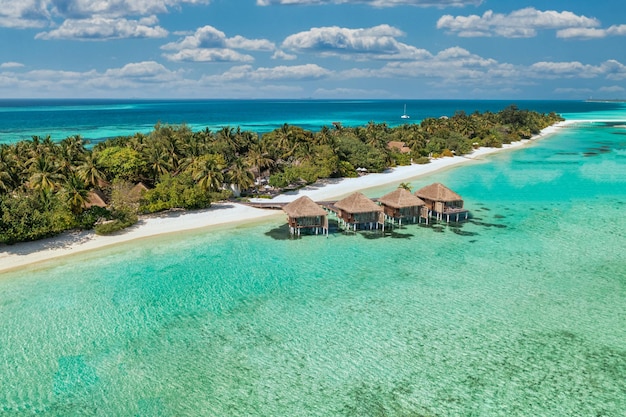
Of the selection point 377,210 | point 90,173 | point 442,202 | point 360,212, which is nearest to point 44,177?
point 90,173

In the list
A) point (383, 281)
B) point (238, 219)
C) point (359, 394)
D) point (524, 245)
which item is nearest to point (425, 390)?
point (359, 394)

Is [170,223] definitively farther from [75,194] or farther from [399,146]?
[399,146]

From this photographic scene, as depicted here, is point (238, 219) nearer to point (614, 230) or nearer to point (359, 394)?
point (359, 394)

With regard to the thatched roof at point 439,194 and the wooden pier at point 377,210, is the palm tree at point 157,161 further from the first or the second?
the thatched roof at point 439,194

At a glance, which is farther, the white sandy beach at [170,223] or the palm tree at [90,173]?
the palm tree at [90,173]

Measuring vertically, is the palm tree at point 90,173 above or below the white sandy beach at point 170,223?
above

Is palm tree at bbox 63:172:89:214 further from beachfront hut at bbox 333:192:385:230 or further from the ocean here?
beachfront hut at bbox 333:192:385:230

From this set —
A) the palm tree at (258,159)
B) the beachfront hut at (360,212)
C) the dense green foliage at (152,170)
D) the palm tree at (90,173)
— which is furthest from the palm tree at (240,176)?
the palm tree at (90,173)

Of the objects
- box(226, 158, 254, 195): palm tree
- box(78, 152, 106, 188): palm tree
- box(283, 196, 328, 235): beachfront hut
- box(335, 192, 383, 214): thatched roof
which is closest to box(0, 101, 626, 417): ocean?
box(283, 196, 328, 235): beachfront hut
